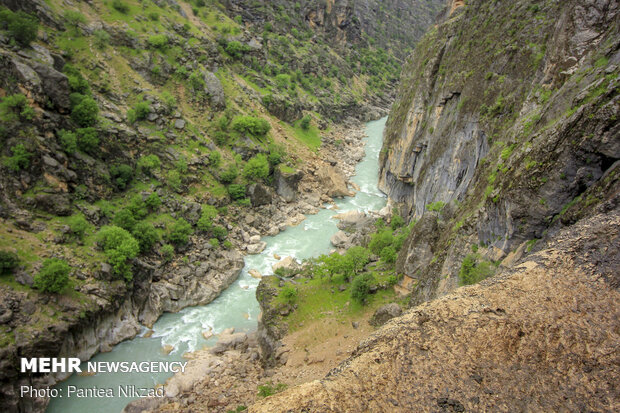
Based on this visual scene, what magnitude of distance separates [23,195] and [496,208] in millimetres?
37391

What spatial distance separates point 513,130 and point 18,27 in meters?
49.4

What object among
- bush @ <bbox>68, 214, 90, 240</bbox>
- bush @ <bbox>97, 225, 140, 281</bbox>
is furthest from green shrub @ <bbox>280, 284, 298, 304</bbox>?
bush @ <bbox>68, 214, 90, 240</bbox>

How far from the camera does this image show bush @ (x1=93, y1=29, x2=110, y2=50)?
161 feet

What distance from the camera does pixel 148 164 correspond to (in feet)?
141

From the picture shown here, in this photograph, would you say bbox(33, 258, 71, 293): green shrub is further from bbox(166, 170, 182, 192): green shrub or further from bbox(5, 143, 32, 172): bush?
bbox(166, 170, 182, 192): green shrub

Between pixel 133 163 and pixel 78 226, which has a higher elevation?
pixel 133 163

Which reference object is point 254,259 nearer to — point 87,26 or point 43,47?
point 43,47

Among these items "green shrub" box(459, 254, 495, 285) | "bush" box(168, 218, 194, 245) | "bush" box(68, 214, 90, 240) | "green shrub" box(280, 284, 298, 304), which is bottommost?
"bush" box(168, 218, 194, 245)

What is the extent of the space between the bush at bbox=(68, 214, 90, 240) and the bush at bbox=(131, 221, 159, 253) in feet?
14.5

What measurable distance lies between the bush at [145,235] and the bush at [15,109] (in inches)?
569

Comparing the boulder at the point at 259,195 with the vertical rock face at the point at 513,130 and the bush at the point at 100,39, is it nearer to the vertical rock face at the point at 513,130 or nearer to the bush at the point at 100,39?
the vertical rock face at the point at 513,130

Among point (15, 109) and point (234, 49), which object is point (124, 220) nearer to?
point (15, 109)

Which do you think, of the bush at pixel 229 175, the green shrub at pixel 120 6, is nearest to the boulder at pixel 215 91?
the bush at pixel 229 175

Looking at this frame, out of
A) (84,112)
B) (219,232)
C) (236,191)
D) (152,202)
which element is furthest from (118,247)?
A: (236,191)
